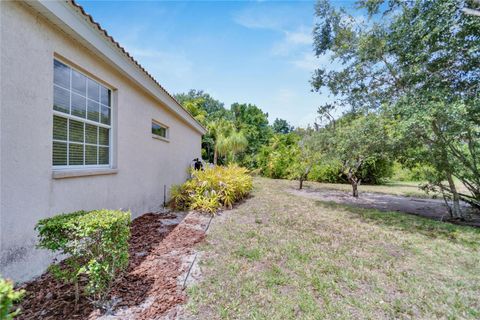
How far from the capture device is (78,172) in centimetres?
358

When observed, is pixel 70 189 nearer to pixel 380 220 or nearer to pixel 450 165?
pixel 380 220

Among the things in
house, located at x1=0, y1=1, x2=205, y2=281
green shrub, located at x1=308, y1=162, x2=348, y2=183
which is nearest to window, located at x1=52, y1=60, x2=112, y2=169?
house, located at x1=0, y1=1, x2=205, y2=281

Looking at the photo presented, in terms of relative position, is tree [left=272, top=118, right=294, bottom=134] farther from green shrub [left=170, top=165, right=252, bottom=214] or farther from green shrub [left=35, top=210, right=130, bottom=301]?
green shrub [left=35, top=210, right=130, bottom=301]

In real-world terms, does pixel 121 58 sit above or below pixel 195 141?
above

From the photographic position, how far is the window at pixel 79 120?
3375 mm

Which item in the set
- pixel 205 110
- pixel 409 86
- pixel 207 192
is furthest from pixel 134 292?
pixel 205 110

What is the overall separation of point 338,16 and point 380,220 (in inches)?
265

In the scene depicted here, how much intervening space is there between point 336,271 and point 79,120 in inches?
189

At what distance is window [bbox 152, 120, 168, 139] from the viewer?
23.1ft

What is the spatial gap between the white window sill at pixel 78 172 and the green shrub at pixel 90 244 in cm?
101

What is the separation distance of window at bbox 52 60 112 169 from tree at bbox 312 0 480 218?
650cm

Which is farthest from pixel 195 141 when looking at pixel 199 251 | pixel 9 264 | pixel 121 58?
pixel 9 264

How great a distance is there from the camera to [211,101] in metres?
41.8

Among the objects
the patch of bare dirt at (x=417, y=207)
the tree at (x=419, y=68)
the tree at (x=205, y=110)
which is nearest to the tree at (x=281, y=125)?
the tree at (x=205, y=110)
